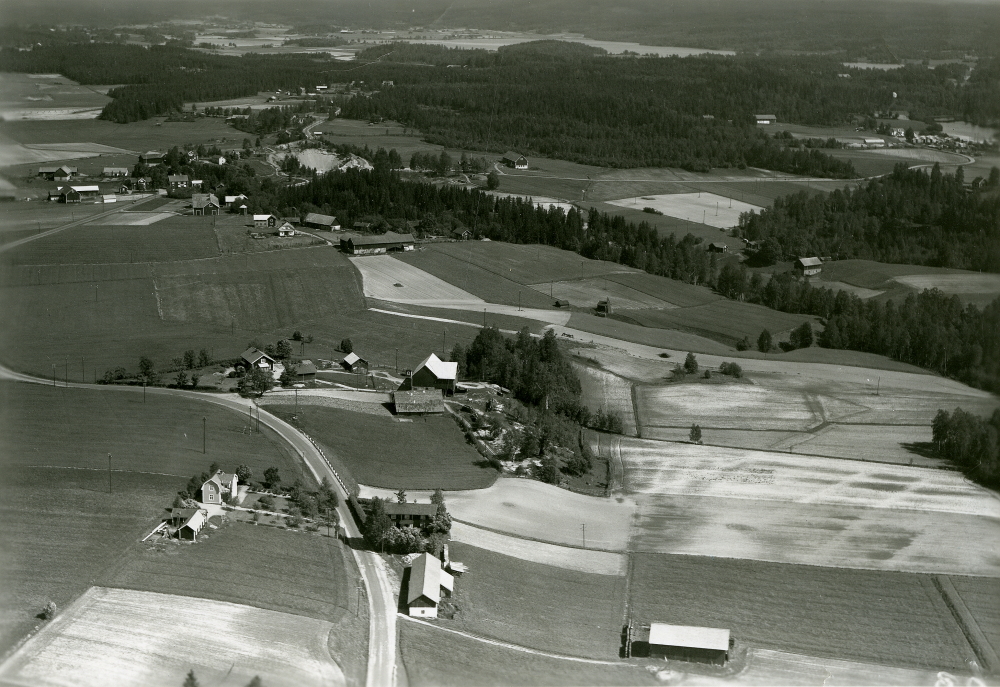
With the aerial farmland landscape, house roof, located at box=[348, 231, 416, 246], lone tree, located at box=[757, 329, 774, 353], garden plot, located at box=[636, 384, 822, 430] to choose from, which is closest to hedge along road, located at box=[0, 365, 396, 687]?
the aerial farmland landscape

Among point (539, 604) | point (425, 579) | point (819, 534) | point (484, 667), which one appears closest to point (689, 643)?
point (539, 604)

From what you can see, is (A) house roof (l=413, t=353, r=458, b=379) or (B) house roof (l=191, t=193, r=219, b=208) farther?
(B) house roof (l=191, t=193, r=219, b=208)

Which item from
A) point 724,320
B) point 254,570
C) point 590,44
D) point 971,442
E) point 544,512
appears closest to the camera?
point 254,570

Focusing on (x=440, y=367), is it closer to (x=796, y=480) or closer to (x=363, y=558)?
(x=796, y=480)

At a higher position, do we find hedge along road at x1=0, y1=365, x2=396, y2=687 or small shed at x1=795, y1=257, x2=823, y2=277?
small shed at x1=795, y1=257, x2=823, y2=277

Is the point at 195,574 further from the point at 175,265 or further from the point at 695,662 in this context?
the point at 175,265

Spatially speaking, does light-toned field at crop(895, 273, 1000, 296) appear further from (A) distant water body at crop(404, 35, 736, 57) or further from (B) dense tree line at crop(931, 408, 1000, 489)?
(A) distant water body at crop(404, 35, 736, 57)

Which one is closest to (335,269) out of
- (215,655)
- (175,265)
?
(175,265)

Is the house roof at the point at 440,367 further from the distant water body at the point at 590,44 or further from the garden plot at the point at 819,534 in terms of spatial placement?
the distant water body at the point at 590,44

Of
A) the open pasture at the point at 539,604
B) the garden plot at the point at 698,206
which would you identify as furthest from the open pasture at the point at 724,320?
the open pasture at the point at 539,604
